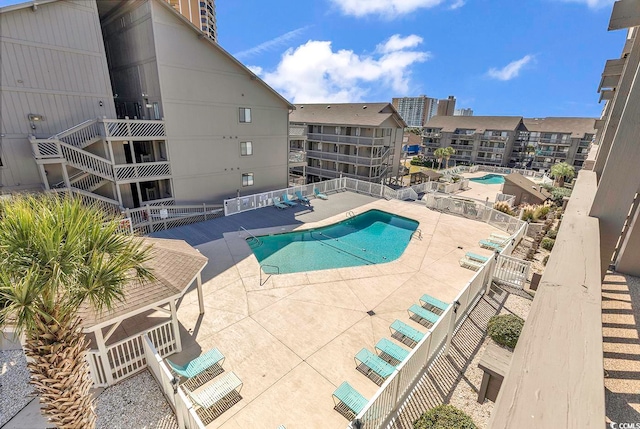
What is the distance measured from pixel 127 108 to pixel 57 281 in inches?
812

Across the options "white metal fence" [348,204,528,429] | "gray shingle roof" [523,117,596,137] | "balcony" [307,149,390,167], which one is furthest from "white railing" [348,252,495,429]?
"gray shingle roof" [523,117,596,137]

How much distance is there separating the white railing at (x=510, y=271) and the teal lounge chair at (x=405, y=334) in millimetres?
5618

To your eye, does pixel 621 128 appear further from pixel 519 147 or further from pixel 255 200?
pixel 519 147

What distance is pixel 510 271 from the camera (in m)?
11.7

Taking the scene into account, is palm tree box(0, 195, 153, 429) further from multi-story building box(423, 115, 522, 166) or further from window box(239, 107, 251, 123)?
multi-story building box(423, 115, 522, 166)

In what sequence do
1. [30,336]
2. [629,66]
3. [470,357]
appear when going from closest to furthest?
[30,336] < [629,66] < [470,357]

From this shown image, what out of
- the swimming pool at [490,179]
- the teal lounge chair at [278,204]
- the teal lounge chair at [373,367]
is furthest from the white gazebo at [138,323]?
the swimming pool at [490,179]

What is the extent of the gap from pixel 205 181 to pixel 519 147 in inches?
2325

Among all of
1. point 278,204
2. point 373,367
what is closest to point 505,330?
point 373,367

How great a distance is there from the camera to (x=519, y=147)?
54.8 m

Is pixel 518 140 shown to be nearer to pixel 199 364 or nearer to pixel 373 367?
pixel 373 367

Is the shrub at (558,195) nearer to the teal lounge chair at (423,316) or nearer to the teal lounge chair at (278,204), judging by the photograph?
the teal lounge chair at (278,204)

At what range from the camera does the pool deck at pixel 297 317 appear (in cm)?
677

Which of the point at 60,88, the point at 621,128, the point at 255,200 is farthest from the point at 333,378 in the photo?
the point at 60,88
